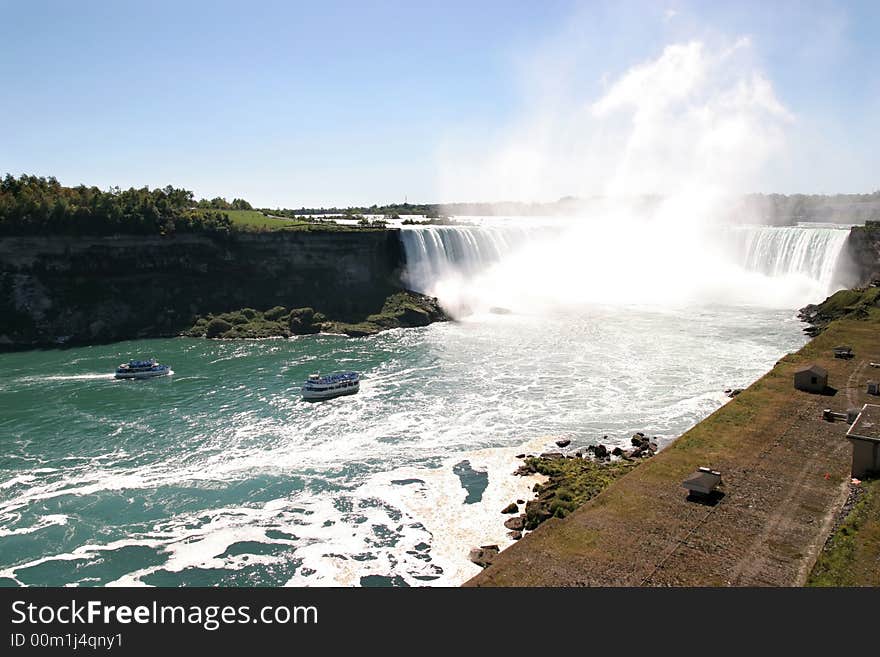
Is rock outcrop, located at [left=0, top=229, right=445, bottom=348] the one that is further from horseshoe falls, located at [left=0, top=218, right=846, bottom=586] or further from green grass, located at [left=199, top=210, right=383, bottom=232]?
horseshoe falls, located at [left=0, top=218, right=846, bottom=586]

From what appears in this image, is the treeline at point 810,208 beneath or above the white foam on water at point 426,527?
above

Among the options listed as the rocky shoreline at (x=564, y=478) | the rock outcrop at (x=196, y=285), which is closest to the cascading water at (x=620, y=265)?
the rock outcrop at (x=196, y=285)

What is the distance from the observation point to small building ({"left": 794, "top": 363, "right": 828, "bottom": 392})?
37.0 meters

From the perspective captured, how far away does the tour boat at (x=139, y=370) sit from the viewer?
52812 mm

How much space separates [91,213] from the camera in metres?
75.9

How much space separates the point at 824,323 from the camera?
6500 centimetres

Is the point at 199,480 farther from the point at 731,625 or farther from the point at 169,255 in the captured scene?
the point at 169,255

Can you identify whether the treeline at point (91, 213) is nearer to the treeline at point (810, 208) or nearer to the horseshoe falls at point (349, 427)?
the horseshoe falls at point (349, 427)

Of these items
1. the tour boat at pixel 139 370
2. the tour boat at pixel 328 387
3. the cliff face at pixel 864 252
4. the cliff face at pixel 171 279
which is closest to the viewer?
the tour boat at pixel 328 387

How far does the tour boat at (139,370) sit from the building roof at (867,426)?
158 ft

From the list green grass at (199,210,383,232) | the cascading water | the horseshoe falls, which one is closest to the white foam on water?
the horseshoe falls

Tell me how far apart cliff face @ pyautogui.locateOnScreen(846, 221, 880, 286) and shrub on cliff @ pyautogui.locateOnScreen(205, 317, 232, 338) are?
71999 mm

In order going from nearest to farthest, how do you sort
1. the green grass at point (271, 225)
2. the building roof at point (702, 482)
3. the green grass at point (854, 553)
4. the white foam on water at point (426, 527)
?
the green grass at point (854, 553)
the white foam on water at point (426, 527)
the building roof at point (702, 482)
the green grass at point (271, 225)

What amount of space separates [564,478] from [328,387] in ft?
68.2
